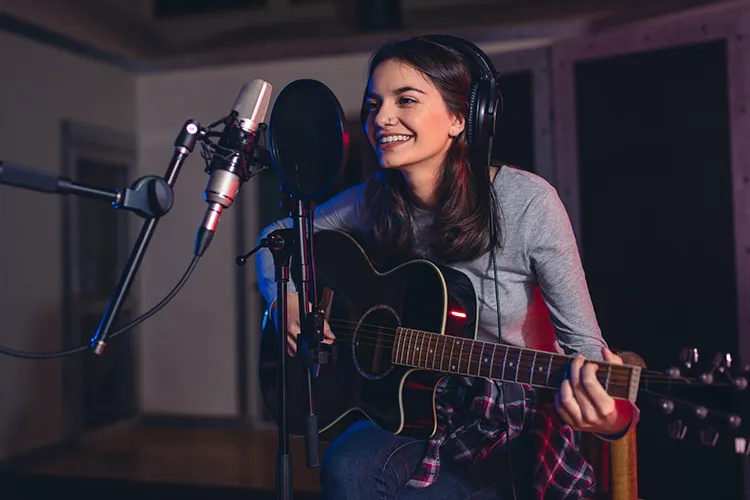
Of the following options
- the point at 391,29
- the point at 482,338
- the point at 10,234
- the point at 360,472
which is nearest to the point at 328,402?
the point at 360,472

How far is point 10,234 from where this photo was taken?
12.4ft

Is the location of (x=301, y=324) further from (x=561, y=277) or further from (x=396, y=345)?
(x=561, y=277)

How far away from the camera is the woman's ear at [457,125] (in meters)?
1.72

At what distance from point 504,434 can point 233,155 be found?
889 millimetres

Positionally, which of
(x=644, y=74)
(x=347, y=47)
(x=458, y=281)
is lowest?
(x=458, y=281)

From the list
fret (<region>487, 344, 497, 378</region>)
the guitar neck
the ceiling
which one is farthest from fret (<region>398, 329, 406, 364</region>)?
the ceiling

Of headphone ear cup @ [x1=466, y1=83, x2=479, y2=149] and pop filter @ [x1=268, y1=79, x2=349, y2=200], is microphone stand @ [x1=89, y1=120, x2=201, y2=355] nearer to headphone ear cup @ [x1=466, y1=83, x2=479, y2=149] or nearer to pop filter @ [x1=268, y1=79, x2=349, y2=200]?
pop filter @ [x1=268, y1=79, x2=349, y2=200]

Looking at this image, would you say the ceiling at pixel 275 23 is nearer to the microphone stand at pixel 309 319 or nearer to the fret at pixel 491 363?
the fret at pixel 491 363

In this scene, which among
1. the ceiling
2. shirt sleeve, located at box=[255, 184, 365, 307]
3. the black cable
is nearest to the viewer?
the black cable

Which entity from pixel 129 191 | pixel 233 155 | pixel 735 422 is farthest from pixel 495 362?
pixel 129 191

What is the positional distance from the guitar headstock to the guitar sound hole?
0.60 m

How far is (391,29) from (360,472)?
3.31 metres

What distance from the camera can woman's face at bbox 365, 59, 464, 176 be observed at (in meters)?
1.66

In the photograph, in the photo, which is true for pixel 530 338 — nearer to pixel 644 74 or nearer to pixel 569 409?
pixel 569 409
